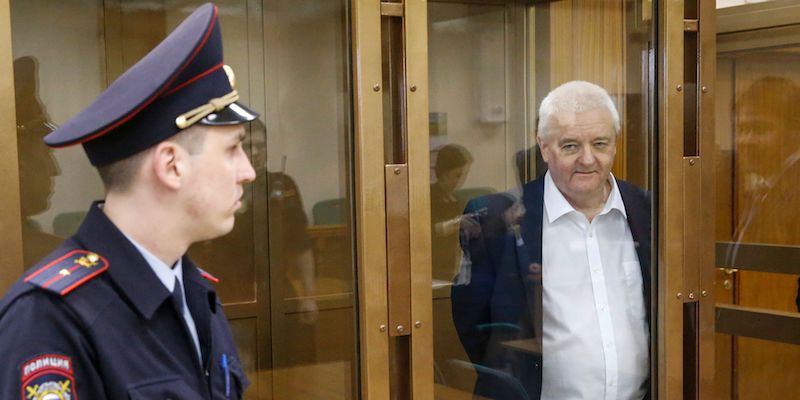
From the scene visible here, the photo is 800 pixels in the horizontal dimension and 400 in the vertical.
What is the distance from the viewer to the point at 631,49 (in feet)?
10.7

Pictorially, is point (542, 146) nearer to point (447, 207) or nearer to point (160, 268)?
point (447, 207)

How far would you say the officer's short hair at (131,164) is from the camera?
5.39 ft

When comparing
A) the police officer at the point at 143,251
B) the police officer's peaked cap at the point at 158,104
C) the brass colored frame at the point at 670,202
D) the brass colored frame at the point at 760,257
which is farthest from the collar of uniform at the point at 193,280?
the brass colored frame at the point at 760,257

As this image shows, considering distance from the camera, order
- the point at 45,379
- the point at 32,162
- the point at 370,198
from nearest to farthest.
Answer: the point at 45,379 < the point at 32,162 < the point at 370,198

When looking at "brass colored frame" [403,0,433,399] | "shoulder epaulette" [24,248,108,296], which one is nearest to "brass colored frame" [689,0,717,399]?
"brass colored frame" [403,0,433,399]

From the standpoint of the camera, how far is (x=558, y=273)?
10.3ft

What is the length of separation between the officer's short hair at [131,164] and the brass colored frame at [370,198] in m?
0.99

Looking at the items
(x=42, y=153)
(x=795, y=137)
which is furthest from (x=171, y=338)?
(x=795, y=137)

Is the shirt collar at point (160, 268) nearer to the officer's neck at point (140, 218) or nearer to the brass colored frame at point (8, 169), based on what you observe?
the officer's neck at point (140, 218)

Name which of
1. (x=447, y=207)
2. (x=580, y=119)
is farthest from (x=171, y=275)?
(x=580, y=119)

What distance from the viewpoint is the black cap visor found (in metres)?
1.70

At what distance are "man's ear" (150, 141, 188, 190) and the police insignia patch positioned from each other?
0.31 m

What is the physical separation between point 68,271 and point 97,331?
0.10 meters

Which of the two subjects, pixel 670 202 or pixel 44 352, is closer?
pixel 44 352
